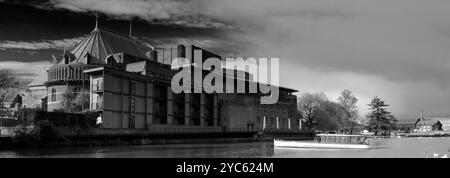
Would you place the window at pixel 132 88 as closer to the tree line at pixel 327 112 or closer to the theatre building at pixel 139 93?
the theatre building at pixel 139 93

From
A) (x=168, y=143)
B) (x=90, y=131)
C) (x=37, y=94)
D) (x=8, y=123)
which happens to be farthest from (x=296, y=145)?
(x=37, y=94)

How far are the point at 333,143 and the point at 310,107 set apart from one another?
60.1 m

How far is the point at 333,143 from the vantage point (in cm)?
5066

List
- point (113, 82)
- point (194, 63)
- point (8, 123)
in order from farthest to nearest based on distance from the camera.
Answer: point (194, 63) → point (113, 82) → point (8, 123)

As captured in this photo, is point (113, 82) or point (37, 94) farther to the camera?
point (37, 94)

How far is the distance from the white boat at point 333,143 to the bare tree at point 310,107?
53240mm

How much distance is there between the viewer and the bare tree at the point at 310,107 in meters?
107

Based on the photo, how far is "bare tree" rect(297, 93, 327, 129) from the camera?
106938 mm

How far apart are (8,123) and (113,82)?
14958mm

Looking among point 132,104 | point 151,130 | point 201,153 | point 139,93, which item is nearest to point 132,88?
point 139,93

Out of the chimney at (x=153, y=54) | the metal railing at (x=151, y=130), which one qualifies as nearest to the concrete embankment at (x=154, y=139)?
the metal railing at (x=151, y=130)
